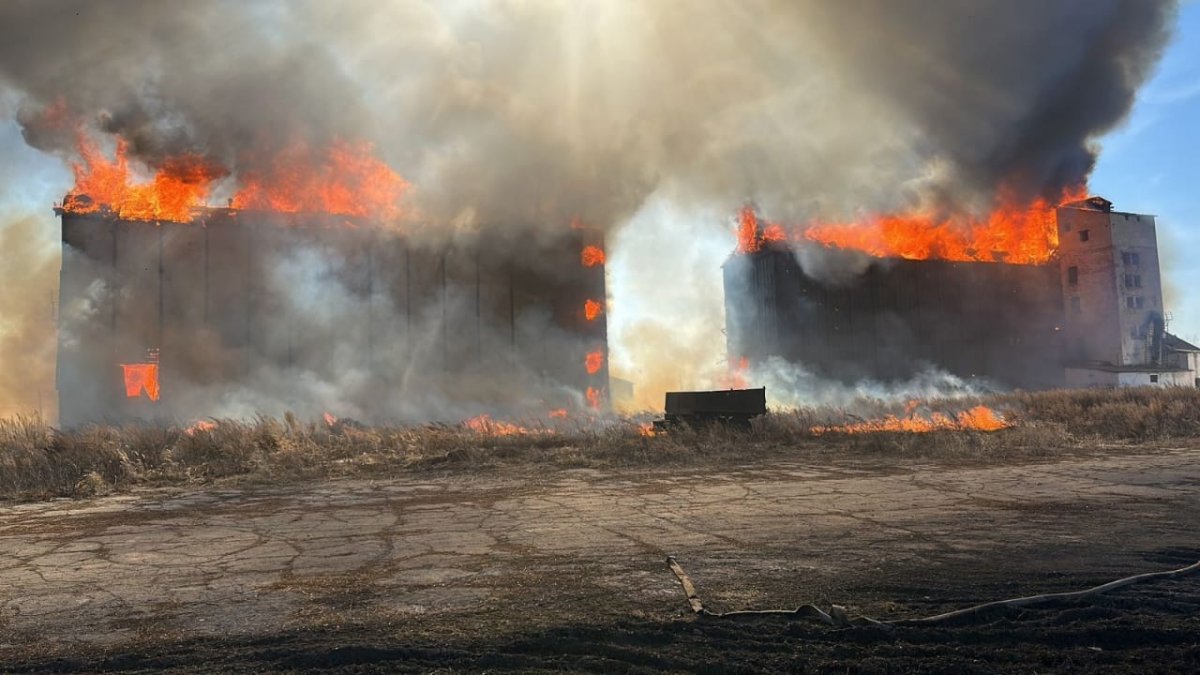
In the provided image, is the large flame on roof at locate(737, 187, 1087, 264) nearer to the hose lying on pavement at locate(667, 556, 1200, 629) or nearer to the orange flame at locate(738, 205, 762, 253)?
the orange flame at locate(738, 205, 762, 253)

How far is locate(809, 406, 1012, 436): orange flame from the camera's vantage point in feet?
46.7

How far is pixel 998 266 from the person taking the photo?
30391mm

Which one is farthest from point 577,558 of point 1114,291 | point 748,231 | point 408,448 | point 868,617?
point 1114,291

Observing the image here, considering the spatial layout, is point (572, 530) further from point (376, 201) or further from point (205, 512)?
point (376, 201)

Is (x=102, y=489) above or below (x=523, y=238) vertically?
below

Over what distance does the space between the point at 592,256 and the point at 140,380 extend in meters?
12.7

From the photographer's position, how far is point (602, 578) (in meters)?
4.29

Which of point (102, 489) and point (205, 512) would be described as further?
point (102, 489)

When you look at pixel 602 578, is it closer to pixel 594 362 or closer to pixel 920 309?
pixel 594 362

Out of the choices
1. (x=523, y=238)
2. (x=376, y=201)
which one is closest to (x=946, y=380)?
(x=523, y=238)

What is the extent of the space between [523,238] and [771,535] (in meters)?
17.4

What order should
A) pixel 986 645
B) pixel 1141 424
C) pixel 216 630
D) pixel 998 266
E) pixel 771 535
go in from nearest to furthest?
pixel 986 645, pixel 216 630, pixel 771 535, pixel 1141 424, pixel 998 266

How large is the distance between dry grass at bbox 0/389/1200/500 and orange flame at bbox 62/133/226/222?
8.33 meters

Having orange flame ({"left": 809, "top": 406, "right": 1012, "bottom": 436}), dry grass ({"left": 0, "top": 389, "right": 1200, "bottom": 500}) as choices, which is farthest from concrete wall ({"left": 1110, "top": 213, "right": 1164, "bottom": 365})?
dry grass ({"left": 0, "top": 389, "right": 1200, "bottom": 500})
